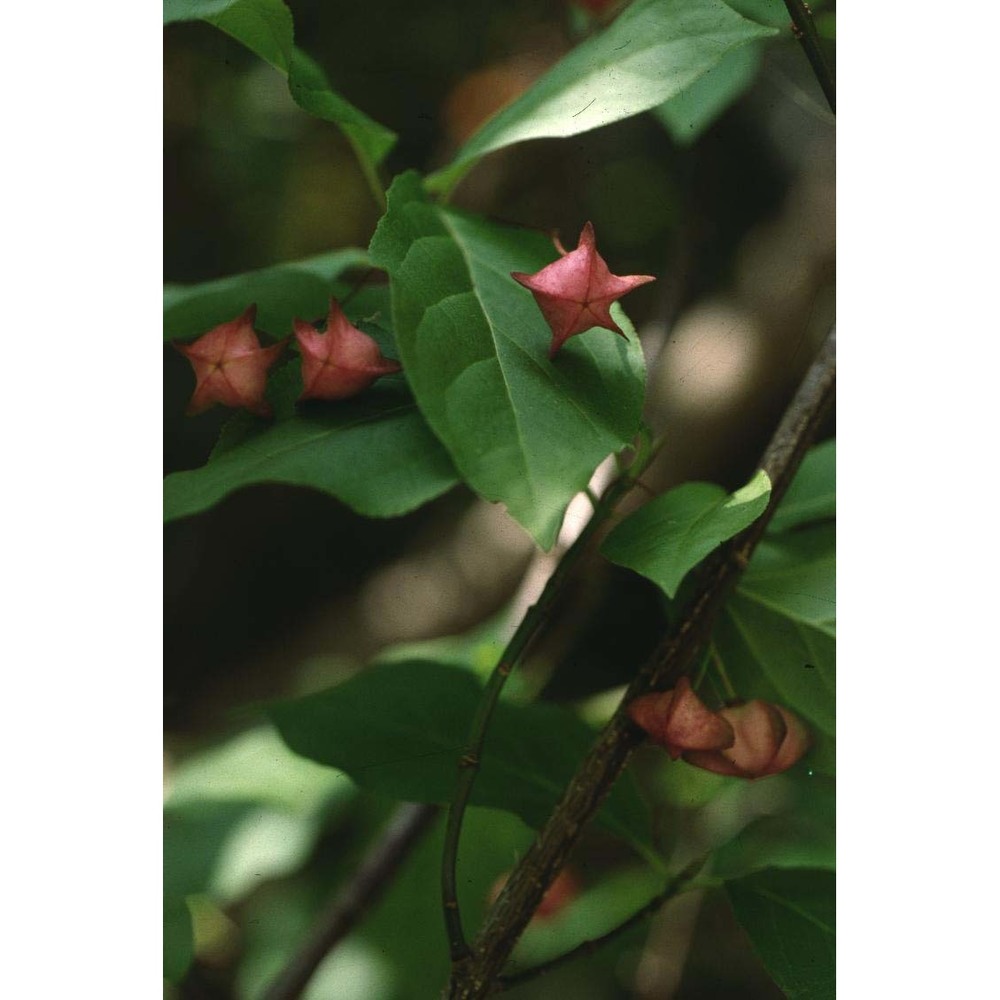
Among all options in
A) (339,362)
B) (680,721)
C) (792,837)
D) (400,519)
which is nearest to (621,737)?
(680,721)

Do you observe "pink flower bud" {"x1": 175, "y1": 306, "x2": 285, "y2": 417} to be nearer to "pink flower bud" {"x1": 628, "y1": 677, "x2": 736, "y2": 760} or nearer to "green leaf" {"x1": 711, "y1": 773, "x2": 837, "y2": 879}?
"pink flower bud" {"x1": 628, "y1": 677, "x2": 736, "y2": 760}

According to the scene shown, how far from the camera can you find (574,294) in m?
0.56

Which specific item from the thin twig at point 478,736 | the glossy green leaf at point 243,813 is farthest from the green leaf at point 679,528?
the glossy green leaf at point 243,813

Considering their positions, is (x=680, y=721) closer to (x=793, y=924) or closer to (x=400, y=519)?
→ (x=793, y=924)

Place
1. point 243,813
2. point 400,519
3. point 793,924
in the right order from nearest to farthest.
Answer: point 793,924, point 243,813, point 400,519

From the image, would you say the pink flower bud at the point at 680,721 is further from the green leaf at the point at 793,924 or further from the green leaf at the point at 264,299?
the green leaf at the point at 264,299

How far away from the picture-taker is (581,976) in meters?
0.76

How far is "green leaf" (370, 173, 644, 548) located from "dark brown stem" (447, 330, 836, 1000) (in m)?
0.13

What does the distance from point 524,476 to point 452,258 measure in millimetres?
141

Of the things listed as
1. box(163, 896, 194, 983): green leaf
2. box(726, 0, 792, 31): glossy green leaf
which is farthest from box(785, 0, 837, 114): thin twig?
box(163, 896, 194, 983): green leaf

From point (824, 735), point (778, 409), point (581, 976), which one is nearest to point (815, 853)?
point (824, 735)

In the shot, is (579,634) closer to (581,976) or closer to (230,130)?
(581,976)

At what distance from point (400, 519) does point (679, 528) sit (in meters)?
0.39

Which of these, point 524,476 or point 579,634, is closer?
point 524,476
